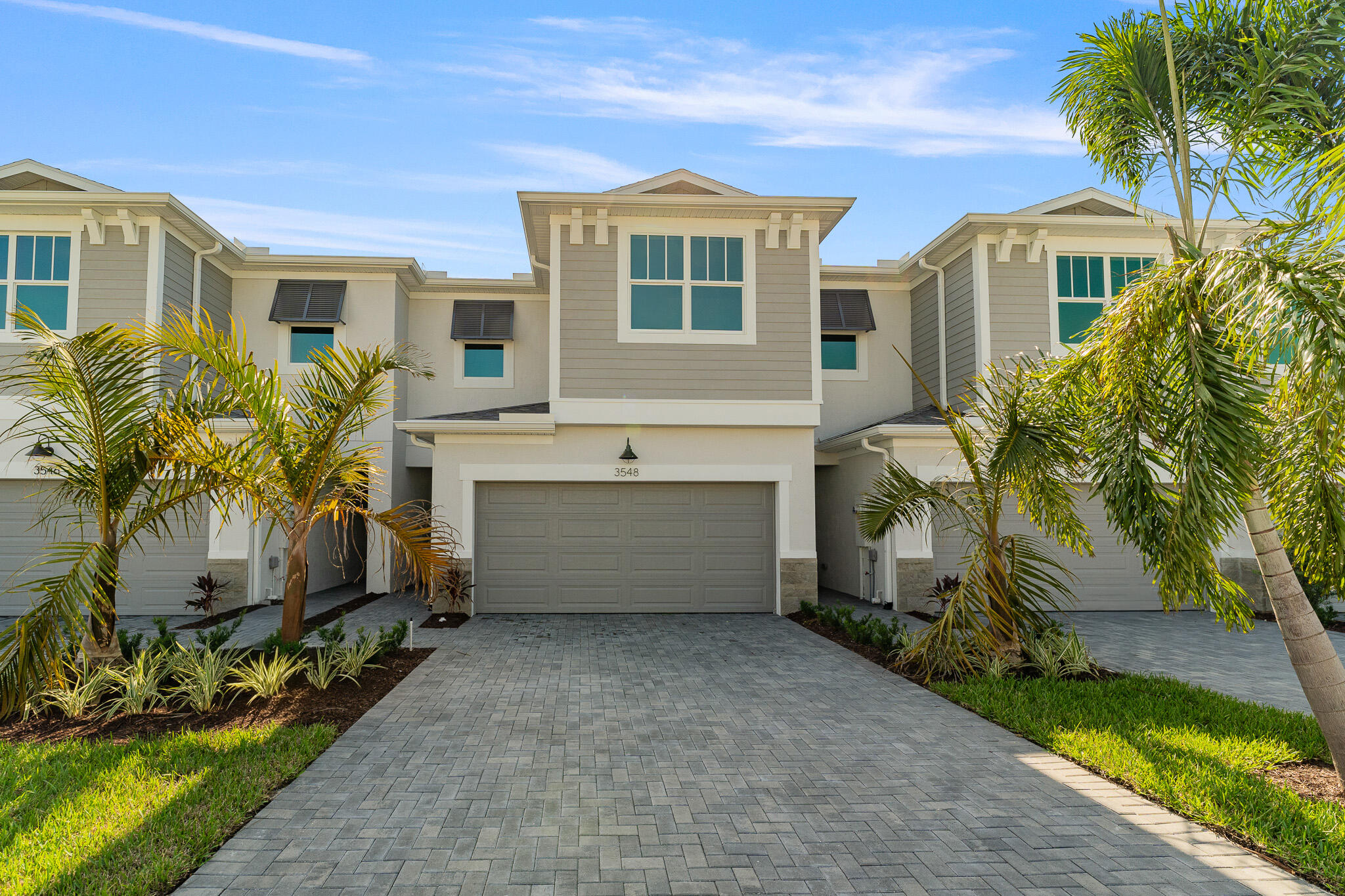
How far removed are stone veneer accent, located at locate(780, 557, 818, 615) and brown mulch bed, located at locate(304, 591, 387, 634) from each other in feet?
20.8

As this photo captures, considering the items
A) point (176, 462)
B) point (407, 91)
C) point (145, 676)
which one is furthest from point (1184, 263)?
point (407, 91)

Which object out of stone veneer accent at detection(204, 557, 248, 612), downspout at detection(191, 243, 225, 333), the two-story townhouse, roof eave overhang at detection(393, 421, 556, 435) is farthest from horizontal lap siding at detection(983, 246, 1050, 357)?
downspout at detection(191, 243, 225, 333)

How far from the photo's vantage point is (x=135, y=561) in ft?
38.4

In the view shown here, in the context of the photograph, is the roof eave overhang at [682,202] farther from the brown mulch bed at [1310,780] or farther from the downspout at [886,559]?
the brown mulch bed at [1310,780]

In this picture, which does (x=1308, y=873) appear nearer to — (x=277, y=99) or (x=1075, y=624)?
(x=1075, y=624)

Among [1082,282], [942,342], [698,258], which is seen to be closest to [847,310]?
[942,342]

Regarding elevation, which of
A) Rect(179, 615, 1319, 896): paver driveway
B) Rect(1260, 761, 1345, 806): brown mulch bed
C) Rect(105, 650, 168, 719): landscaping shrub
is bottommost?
Rect(179, 615, 1319, 896): paver driveway

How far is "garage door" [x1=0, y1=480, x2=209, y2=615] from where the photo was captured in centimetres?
1145

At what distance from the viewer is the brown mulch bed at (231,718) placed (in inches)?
213

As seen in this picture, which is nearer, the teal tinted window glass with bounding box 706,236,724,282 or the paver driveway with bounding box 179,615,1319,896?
the paver driveway with bounding box 179,615,1319,896

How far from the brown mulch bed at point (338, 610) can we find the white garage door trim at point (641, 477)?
89.4 inches

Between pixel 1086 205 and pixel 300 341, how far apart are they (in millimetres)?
14989

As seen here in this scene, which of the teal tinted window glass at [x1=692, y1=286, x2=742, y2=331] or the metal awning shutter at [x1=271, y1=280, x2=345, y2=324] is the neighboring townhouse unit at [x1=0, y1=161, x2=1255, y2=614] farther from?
the metal awning shutter at [x1=271, y1=280, x2=345, y2=324]

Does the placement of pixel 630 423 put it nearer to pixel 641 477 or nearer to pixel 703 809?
pixel 641 477
